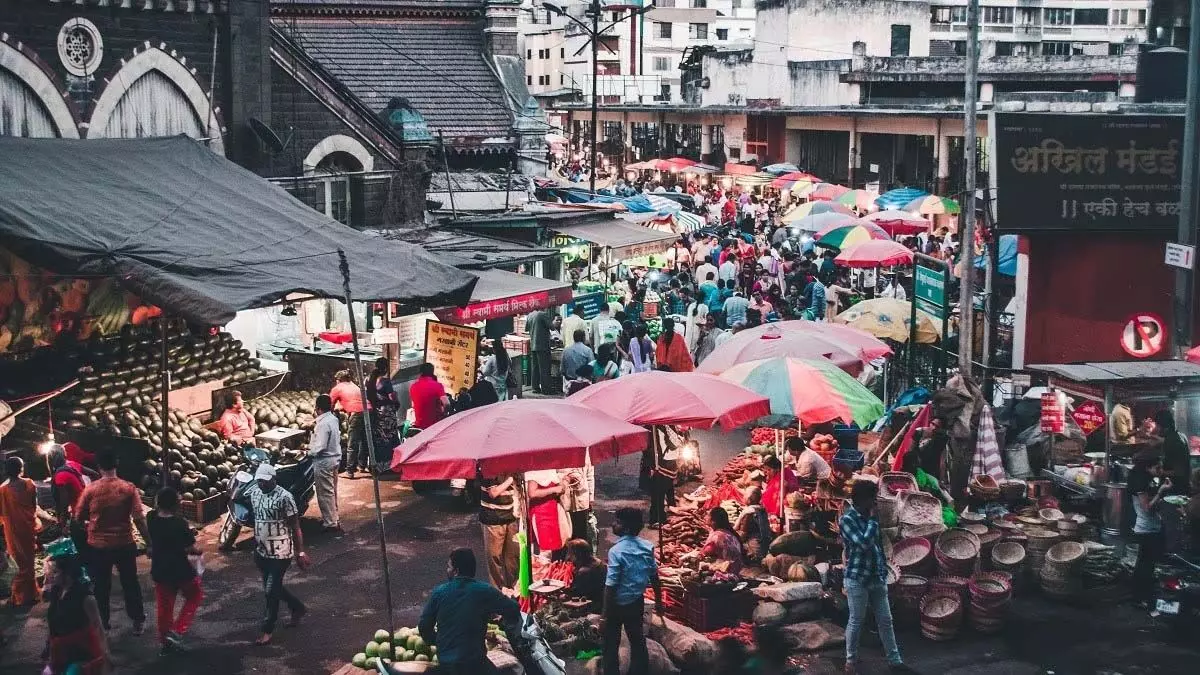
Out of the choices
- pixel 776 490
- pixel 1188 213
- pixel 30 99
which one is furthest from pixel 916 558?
pixel 30 99

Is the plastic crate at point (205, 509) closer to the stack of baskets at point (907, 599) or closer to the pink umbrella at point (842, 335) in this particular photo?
the pink umbrella at point (842, 335)

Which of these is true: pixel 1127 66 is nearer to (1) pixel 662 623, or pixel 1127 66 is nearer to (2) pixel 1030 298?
(2) pixel 1030 298

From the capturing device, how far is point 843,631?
10867mm

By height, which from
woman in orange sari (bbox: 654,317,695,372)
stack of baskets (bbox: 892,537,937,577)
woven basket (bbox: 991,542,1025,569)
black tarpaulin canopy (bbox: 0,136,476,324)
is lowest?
woven basket (bbox: 991,542,1025,569)

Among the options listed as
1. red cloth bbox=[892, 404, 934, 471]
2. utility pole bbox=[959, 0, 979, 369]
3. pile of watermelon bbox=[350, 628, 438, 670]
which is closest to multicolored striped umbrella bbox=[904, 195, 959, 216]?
utility pole bbox=[959, 0, 979, 369]

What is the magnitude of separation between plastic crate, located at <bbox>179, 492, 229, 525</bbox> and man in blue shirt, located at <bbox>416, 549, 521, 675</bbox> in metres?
6.11

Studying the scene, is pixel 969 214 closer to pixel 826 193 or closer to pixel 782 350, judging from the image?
pixel 782 350

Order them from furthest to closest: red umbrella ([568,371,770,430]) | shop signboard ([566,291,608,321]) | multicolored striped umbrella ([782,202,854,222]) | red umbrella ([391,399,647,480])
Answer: multicolored striped umbrella ([782,202,854,222])
shop signboard ([566,291,608,321])
red umbrella ([568,371,770,430])
red umbrella ([391,399,647,480])

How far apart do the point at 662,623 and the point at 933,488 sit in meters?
3.87

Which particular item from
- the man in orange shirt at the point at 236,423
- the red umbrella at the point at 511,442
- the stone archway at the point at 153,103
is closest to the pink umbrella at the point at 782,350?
the red umbrella at the point at 511,442

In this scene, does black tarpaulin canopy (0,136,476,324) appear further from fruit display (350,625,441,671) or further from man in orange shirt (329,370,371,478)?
fruit display (350,625,441,671)


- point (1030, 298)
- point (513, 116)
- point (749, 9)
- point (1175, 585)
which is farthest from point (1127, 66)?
point (749, 9)

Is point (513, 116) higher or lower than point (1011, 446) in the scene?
higher

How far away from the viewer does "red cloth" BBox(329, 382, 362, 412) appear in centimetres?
1559
